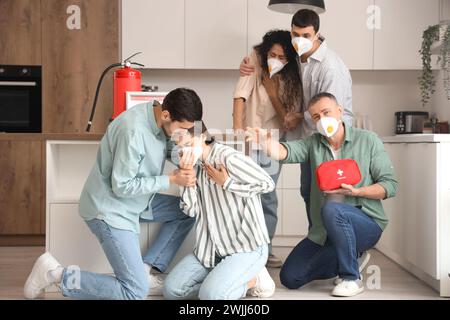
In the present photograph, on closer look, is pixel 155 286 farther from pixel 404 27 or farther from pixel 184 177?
pixel 404 27

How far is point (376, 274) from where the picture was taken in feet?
11.1

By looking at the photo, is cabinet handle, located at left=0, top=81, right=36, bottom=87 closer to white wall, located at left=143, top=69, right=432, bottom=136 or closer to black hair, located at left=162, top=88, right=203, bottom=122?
white wall, located at left=143, top=69, right=432, bottom=136

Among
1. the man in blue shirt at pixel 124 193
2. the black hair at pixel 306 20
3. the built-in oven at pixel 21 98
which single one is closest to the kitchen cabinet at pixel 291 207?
the black hair at pixel 306 20

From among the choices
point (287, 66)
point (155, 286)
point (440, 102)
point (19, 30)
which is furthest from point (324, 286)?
point (19, 30)

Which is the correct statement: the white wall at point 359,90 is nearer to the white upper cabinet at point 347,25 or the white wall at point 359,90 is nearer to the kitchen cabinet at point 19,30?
the white upper cabinet at point 347,25

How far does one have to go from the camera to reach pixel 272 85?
3346 mm

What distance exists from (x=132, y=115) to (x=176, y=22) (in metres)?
2.15

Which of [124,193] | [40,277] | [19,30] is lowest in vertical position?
[40,277]

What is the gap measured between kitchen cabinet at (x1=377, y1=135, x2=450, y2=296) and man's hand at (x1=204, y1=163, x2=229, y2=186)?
0.96m

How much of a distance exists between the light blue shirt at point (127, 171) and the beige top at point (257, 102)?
2.64 ft

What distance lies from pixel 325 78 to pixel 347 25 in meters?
1.60

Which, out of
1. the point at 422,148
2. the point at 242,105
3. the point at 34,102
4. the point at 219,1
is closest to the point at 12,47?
the point at 34,102

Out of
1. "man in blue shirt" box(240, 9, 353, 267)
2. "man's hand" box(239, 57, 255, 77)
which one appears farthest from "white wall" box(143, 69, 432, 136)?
"man in blue shirt" box(240, 9, 353, 267)
